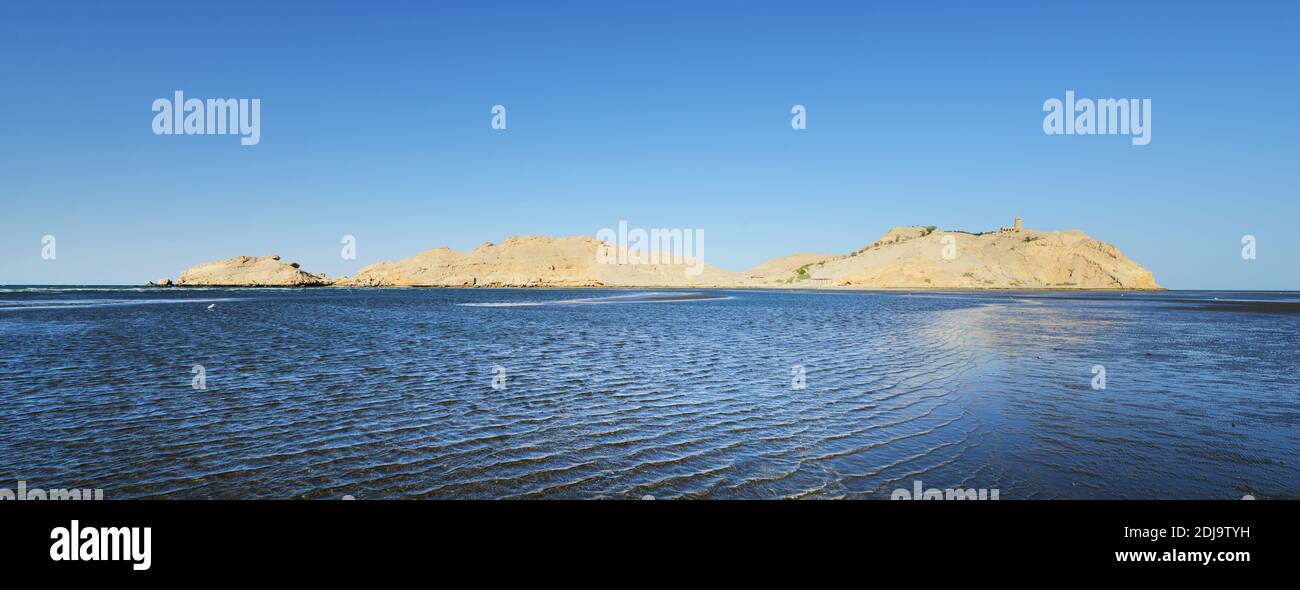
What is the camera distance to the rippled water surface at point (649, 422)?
27.9ft

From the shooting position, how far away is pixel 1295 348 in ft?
84.2

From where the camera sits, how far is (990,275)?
645 feet

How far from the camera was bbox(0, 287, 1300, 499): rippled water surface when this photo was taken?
8500 millimetres

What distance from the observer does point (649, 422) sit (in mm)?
12188

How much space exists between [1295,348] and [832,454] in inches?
1161
